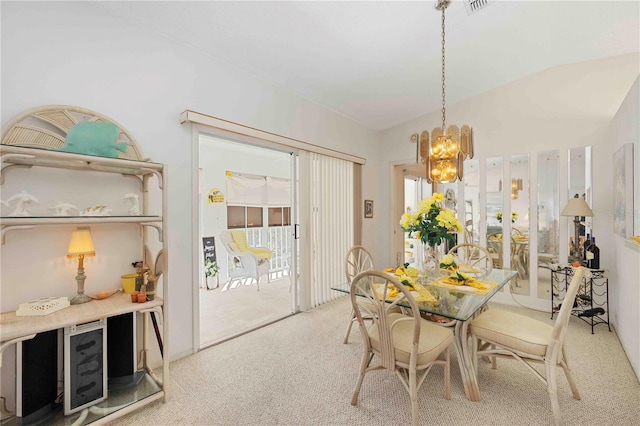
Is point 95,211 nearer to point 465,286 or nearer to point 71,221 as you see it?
point 71,221

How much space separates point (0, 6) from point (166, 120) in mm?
1034

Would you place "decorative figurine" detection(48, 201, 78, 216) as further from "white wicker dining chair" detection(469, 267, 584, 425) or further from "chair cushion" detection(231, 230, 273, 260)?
"chair cushion" detection(231, 230, 273, 260)

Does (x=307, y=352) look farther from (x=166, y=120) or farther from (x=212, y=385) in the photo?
(x=166, y=120)

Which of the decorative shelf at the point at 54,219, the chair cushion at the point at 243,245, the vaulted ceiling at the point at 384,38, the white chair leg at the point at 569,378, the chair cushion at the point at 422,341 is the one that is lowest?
the white chair leg at the point at 569,378

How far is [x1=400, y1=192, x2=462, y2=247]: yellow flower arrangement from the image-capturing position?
2291 millimetres

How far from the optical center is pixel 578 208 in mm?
3156

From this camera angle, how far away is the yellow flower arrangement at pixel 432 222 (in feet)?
7.52

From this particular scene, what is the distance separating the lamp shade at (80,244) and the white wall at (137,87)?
152mm

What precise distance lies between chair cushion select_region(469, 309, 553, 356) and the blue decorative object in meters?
2.71

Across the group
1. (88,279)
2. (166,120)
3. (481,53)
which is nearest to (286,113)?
(166,120)

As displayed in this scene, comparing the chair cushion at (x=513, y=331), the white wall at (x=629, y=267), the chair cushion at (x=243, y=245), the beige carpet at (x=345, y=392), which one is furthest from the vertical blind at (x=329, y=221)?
the white wall at (x=629, y=267)

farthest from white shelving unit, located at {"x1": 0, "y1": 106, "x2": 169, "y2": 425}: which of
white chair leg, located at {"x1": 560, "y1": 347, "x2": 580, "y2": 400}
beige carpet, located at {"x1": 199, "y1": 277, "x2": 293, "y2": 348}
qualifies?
white chair leg, located at {"x1": 560, "y1": 347, "x2": 580, "y2": 400}

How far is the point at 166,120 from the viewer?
241 centimetres

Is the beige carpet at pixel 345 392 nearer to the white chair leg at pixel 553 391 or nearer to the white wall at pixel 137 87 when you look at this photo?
the white chair leg at pixel 553 391
